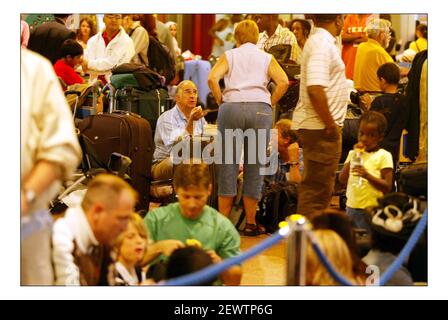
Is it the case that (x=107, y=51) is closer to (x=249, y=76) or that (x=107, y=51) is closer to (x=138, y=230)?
(x=249, y=76)

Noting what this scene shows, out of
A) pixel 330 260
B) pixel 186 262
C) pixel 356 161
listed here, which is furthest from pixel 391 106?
pixel 186 262

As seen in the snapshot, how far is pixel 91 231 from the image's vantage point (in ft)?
12.1

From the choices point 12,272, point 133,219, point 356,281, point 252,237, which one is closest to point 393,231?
point 356,281

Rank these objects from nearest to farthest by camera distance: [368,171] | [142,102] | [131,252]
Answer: [131,252] → [368,171] → [142,102]

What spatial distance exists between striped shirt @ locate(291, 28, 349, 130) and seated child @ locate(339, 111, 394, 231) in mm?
131

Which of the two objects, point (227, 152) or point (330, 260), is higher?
point (227, 152)

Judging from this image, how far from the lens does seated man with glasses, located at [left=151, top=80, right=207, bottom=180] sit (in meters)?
4.64

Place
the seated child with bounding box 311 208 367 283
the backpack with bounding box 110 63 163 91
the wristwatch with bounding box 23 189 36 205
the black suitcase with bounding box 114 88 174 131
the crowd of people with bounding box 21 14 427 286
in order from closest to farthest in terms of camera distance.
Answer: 1. the wristwatch with bounding box 23 189 36 205
2. the crowd of people with bounding box 21 14 427 286
3. the seated child with bounding box 311 208 367 283
4. the backpack with bounding box 110 63 163 91
5. the black suitcase with bounding box 114 88 174 131

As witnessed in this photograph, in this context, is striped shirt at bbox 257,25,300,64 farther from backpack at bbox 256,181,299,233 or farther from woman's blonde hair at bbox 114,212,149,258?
woman's blonde hair at bbox 114,212,149,258

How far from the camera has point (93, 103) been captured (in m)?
5.07

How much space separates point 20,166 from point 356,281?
1354mm

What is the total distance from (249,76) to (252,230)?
0.70 metres

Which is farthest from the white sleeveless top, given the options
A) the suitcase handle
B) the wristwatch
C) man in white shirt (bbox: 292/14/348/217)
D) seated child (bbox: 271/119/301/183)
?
the wristwatch

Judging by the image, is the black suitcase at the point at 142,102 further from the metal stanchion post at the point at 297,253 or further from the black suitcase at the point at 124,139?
the metal stanchion post at the point at 297,253
